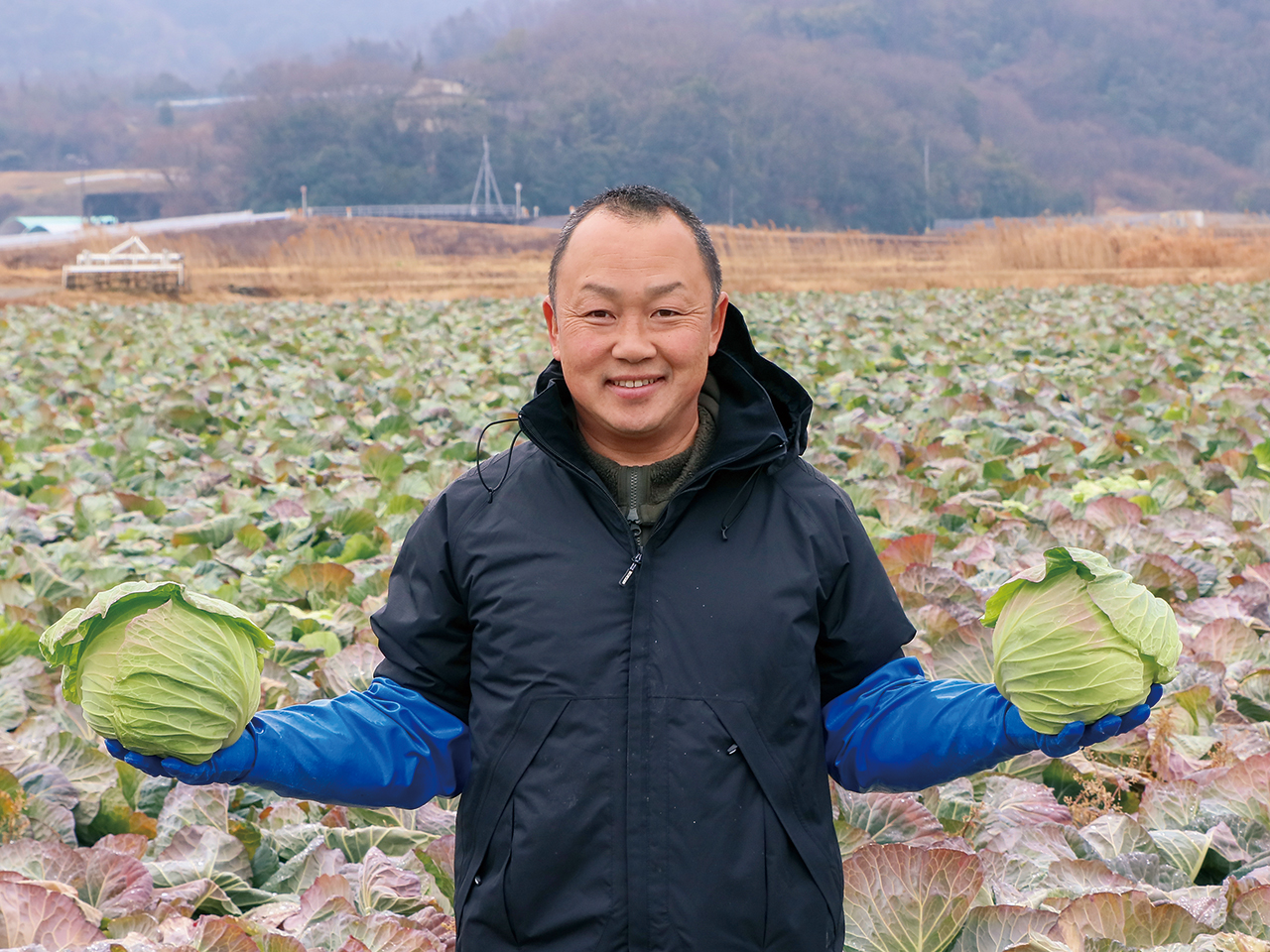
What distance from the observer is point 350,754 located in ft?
5.59

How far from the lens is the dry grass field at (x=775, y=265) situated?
2500cm

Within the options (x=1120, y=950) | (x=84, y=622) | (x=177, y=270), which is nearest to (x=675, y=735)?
(x=84, y=622)

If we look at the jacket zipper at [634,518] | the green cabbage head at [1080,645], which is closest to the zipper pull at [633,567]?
the jacket zipper at [634,518]

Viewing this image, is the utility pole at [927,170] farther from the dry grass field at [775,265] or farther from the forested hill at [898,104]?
the dry grass field at [775,265]

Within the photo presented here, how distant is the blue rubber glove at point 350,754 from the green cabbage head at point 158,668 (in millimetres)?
34

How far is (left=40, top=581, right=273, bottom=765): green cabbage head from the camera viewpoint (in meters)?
1.53

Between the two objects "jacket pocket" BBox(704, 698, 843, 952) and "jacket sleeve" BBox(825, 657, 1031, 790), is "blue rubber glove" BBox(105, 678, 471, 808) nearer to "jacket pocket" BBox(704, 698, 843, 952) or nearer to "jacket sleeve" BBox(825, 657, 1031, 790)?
"jacket pocket" BBox(704, 698, 843, 952)

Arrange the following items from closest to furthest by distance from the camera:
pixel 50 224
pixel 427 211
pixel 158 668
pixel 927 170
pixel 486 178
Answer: pixel 158 668
pixel 427 211
pixel 486 178
pixel 50 224
pixel 927 170

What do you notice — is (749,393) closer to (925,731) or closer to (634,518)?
(634,518)

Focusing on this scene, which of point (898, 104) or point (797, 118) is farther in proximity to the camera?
point (898, 104)

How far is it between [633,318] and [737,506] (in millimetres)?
338

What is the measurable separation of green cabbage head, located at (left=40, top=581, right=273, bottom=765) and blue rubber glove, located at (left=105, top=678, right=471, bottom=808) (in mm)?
34

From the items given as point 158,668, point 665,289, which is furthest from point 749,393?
point 158,668

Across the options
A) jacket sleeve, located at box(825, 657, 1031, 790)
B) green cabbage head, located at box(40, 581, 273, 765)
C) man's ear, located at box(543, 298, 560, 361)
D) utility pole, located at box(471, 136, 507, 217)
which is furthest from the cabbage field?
utility pole, located at box(471, 136, 507, 217)
